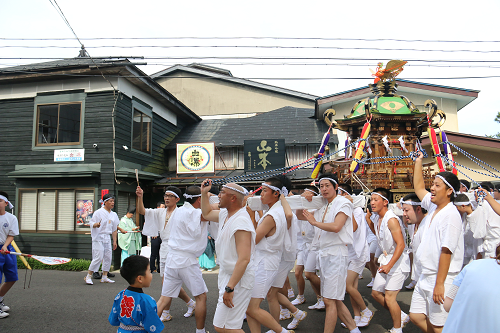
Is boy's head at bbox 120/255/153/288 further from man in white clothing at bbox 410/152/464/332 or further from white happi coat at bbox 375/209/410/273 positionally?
white happi coat at bbox 375/209/410/273

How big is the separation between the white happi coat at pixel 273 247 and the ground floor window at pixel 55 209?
9.37m

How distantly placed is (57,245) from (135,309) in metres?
10.9

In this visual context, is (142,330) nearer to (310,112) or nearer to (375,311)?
(375,311)

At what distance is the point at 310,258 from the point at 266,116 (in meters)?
13.8

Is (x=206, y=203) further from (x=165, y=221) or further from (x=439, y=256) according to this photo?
(x=439, y=256)

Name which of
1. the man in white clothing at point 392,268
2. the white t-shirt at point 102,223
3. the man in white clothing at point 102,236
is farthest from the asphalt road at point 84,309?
the white t-shirt at point 102,223

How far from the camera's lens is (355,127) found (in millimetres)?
10344

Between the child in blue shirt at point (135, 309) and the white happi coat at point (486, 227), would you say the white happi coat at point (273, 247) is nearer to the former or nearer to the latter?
the child in blue shirt at point (135, 309)

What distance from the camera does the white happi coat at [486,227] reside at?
5184 mm

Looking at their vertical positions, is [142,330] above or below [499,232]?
below

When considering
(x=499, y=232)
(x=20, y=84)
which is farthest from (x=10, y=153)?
(x=499, y=232)

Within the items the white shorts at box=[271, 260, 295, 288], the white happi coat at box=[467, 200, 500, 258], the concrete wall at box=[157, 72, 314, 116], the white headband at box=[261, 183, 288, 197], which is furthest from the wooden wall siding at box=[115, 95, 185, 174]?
the white happi coat at box=[467, 200, 500, 258]

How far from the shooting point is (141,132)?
46.9 ft

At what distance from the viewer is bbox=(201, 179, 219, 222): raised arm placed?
13.7ft
